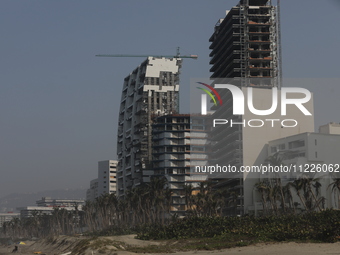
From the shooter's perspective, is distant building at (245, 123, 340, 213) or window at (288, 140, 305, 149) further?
window at (288, 140, 305, 149)

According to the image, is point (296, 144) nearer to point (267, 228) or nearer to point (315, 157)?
point (315, 157)

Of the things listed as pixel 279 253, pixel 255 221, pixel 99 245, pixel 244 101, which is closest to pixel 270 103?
pixel 244 101

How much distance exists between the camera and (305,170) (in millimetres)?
137250

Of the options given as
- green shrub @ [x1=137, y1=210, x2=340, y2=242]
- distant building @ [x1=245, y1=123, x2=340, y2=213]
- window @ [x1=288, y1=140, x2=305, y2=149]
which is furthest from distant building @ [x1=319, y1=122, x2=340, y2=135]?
green shrub @ [x1=137, y1=210, x2=340, y2=242]

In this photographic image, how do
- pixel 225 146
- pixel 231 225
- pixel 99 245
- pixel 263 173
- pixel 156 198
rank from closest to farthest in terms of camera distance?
pixel 99 245 < pixel 231 225 < pixel 263 173 < pixel 156 198 < pixel 225 146

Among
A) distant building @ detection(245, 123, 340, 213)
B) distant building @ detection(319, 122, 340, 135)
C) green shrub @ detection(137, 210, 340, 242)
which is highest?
distant building @ detection(319, 122, 340, 135)

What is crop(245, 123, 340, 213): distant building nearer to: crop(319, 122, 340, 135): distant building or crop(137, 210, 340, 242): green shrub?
crop(319, 122, 340, 135): distant building

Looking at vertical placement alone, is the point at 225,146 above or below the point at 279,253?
above

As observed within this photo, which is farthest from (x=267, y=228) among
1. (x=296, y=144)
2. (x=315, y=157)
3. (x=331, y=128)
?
(x=331, y=128)

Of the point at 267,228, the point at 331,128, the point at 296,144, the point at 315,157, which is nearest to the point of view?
the point at 267,228

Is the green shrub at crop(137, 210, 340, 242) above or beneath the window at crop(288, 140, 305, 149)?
beneath

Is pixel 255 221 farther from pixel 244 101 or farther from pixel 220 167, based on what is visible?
pixel 220 167

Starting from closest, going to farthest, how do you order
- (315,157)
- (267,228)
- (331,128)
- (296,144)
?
(267,228) < (315,157) < (296,144) < (331,128)

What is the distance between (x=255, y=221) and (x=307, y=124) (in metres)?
82.2
